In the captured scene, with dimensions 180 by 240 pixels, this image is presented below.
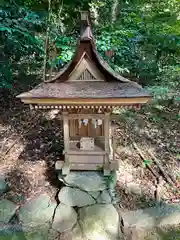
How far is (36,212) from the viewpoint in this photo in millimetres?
4477

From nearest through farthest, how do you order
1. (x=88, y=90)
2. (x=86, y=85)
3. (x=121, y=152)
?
(x=88, y=90), (x=86, y=85), (x=121, y=152)

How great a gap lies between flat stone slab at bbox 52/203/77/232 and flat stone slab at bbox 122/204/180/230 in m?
0.93

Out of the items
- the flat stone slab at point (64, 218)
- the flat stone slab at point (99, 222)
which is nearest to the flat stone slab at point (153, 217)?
the flat stone slab at point (99, 222)

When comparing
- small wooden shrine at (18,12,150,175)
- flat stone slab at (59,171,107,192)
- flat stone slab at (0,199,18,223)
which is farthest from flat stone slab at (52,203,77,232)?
flat stone slab at (0,199,18,223)

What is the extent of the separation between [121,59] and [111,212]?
5055 millimetres

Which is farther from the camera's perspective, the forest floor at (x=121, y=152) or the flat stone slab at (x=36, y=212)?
the forest floor at (x=121, y=152)

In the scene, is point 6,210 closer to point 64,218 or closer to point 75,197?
point 64,218

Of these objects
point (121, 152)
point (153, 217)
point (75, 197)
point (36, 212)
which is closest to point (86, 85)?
point (75, 197)

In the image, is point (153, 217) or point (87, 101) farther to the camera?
point (153, 217)

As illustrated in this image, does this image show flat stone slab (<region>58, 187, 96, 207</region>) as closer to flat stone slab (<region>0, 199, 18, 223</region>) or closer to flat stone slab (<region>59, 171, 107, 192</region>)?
flat stone slab (<region>59, 171, 107, 192</region>)

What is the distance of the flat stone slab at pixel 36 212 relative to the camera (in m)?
4.37

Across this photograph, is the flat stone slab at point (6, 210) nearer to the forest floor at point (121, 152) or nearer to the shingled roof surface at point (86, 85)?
the forest floor at point (121, 152)

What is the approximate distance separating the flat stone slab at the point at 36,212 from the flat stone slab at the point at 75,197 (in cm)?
25

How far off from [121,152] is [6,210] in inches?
108
